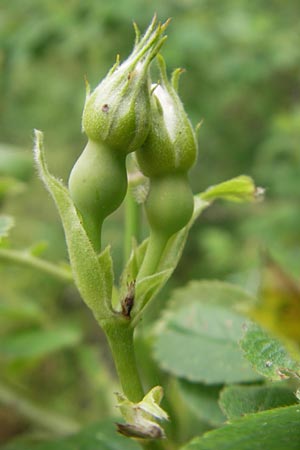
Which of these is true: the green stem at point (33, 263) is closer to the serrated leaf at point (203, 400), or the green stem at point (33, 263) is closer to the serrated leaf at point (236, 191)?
the serrated leaf at point (203, 400)

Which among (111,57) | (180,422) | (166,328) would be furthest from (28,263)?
(111,57)

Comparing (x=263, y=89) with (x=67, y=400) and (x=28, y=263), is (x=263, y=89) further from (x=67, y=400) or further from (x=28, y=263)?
(x=28, y=263)

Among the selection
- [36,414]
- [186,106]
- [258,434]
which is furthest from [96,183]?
[186,106]

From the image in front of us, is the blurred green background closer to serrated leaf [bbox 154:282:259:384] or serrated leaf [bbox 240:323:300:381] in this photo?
serrated leaf [bbox 154:282:259:384]

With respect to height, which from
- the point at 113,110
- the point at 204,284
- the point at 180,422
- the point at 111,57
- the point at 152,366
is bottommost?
the point at 180,422

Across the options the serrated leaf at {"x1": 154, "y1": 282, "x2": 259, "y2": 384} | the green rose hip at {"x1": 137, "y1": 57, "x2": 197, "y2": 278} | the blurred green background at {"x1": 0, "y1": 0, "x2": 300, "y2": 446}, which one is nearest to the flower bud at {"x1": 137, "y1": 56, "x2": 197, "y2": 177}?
the green rose hip at {"x1": 137, "y1": 57, "x2": 197, "y2": 278}

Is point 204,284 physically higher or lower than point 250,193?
lower

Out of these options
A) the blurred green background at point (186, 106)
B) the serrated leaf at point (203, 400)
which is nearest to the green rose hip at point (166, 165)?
the serrated leaf at point (203, 400)
